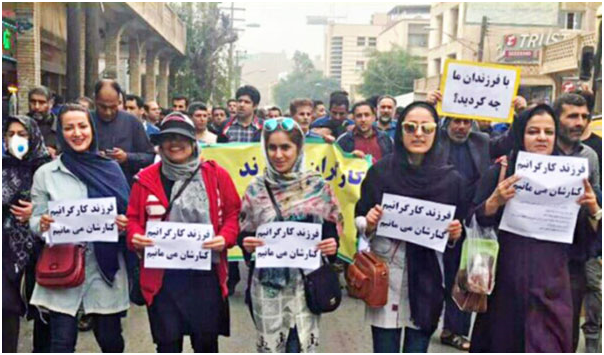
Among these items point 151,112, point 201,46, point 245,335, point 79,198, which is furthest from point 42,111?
point 201,46

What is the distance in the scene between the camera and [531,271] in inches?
142

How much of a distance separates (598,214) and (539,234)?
1.00ft

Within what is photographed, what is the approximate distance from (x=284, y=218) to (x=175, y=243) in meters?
0.55

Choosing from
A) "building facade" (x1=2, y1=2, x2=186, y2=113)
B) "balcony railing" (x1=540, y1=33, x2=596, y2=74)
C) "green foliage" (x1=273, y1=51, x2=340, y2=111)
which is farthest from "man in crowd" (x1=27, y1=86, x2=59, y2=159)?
"green foliage" (x1=273, y1=51, x2=340, y2=111)

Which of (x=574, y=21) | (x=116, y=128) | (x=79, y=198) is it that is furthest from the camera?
(x=574, y=21)

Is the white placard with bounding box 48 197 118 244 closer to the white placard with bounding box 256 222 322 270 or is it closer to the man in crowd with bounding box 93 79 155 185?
the white placard with bounding box 256 222 322 270

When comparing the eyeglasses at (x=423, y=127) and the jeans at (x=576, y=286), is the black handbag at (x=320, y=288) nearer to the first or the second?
the eyeglasses at (x=423, y=127)

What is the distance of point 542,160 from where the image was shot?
11.6ft

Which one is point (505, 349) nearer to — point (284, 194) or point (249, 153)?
point (284, 194)

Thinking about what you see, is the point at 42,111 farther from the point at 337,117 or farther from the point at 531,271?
the point at 531,271

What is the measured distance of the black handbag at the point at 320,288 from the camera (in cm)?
362

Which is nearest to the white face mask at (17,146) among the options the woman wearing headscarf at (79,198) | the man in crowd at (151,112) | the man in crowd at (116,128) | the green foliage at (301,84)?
the woman wearing headscarf at (79,198)

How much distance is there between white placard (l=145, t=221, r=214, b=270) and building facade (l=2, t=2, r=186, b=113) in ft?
25.8

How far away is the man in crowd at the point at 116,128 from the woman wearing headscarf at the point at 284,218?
1782 mm
